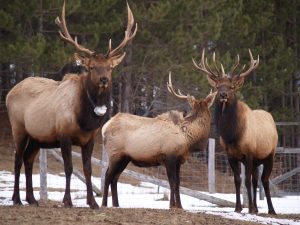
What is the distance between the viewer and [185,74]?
75.2 feet

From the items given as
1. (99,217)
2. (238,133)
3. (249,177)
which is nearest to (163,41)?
(238,133)

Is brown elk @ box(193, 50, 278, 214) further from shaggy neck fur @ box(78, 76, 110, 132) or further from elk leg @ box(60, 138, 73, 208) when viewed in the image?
elk leg @ box(60, 138, 73, 208)

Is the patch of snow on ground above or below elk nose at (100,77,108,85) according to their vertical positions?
below

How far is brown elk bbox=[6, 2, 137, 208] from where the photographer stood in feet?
32.8

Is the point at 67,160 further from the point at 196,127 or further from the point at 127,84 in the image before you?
the point at 127,84

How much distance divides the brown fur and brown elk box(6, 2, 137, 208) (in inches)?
69.7

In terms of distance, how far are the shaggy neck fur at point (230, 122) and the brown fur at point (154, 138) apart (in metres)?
0.23

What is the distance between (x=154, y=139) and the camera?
40.4ft

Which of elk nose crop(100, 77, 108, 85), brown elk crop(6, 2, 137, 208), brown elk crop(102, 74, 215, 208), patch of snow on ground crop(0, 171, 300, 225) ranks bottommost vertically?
patch of snow on ground crop(0, 171, 300, 225)

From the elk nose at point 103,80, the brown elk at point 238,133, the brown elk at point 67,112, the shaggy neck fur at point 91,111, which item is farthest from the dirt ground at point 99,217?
the brown elk at point 238,133

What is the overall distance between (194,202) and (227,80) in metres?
4.22

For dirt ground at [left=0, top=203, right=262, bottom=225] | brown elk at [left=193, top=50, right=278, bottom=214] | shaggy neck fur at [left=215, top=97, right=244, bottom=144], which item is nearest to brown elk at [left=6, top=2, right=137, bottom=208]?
dirt ground at [left=0, top=203, right=262, bottom=225]

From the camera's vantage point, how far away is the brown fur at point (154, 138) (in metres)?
12.1

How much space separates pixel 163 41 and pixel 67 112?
14200 mm
